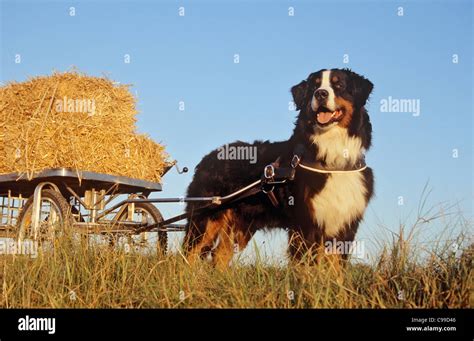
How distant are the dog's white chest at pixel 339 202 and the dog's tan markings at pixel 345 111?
577 mm

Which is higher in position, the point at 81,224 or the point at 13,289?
the point at 81,224

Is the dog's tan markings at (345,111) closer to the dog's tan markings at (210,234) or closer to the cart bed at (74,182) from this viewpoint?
the dog's tan markings at (210,234)

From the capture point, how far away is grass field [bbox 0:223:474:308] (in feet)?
12.4

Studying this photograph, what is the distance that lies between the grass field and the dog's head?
7.03 feet

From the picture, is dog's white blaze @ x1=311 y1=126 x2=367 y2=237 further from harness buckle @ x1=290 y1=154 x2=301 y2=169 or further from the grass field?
the grass field

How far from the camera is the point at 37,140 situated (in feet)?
21.4

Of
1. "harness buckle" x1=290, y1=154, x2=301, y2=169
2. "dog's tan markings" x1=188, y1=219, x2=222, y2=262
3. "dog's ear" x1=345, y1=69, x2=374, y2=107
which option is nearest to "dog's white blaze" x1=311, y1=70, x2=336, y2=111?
"dog's ear" x1=345, y1=69, x2=374, y2=107

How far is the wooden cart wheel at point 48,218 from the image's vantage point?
5875 mm

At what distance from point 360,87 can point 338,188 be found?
3.74 ft

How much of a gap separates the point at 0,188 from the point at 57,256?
2.59m

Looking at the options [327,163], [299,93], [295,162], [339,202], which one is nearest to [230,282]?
[295,162]

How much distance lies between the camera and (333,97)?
605cm
